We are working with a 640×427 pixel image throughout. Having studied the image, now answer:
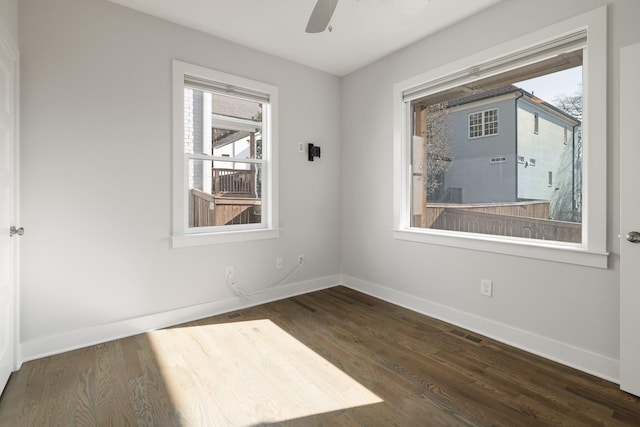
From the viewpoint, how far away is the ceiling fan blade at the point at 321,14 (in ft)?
6.19

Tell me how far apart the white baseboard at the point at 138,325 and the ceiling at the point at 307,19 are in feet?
8.36

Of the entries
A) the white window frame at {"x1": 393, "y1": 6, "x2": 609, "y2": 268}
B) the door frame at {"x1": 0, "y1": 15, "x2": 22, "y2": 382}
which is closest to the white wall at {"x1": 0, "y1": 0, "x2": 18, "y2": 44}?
the door frame at {"x1": 0, "y1": 15, "x2": 22, "y2": 382}

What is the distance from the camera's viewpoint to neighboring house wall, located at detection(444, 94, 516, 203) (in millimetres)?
2689

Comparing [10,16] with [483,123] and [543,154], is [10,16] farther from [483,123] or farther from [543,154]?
[543,154]

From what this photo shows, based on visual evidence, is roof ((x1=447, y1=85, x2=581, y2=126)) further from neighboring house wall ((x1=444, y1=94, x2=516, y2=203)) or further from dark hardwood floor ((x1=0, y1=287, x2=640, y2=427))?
dark hardwood floor ((x1=0, y1=287, x2=640, y2=427))

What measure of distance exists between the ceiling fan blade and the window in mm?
1624

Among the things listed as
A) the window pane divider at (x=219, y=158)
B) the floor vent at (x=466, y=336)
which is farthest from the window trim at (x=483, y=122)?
the window pane divider at (x=219, y=158)

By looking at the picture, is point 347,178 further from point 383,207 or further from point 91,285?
point 91,285

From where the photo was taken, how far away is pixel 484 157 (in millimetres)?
2854

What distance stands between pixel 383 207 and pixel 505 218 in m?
1.24

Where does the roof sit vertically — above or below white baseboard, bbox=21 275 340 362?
above

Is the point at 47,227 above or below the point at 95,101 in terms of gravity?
below

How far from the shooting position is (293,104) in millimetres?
3682

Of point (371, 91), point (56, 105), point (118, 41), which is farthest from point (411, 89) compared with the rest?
point (56, 105)
